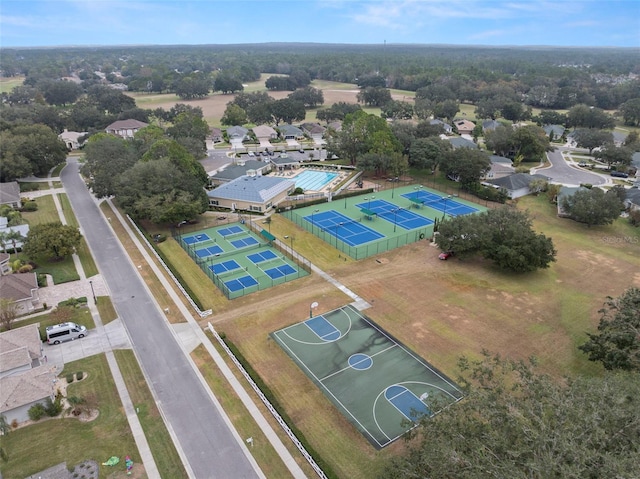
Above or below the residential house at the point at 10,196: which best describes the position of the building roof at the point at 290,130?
above

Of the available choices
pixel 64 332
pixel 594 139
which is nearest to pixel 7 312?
pixel 64 332

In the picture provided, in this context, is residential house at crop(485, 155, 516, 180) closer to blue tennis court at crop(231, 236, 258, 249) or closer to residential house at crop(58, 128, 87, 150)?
blue tennis court at crop(231, 236, 258, 249)

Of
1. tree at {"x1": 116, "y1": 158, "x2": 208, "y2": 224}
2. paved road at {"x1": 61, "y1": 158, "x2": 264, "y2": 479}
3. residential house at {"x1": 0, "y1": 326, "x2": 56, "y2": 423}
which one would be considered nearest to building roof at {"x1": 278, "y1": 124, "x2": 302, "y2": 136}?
tree at {"x1": 116, "y1": 158, "x2": 208, "y2": 224}

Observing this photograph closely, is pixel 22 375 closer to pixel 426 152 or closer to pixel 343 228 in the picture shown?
pixel 343 228

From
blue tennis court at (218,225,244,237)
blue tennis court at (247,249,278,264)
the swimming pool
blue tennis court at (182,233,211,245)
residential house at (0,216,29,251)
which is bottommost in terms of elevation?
blue tennis court at (247,249,278,264)

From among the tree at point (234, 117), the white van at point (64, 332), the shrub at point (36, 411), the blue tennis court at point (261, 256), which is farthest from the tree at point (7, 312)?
the tree at point (234, 117)

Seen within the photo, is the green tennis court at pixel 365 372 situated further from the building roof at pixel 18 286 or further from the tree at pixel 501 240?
the building roof at pixel 18 286
